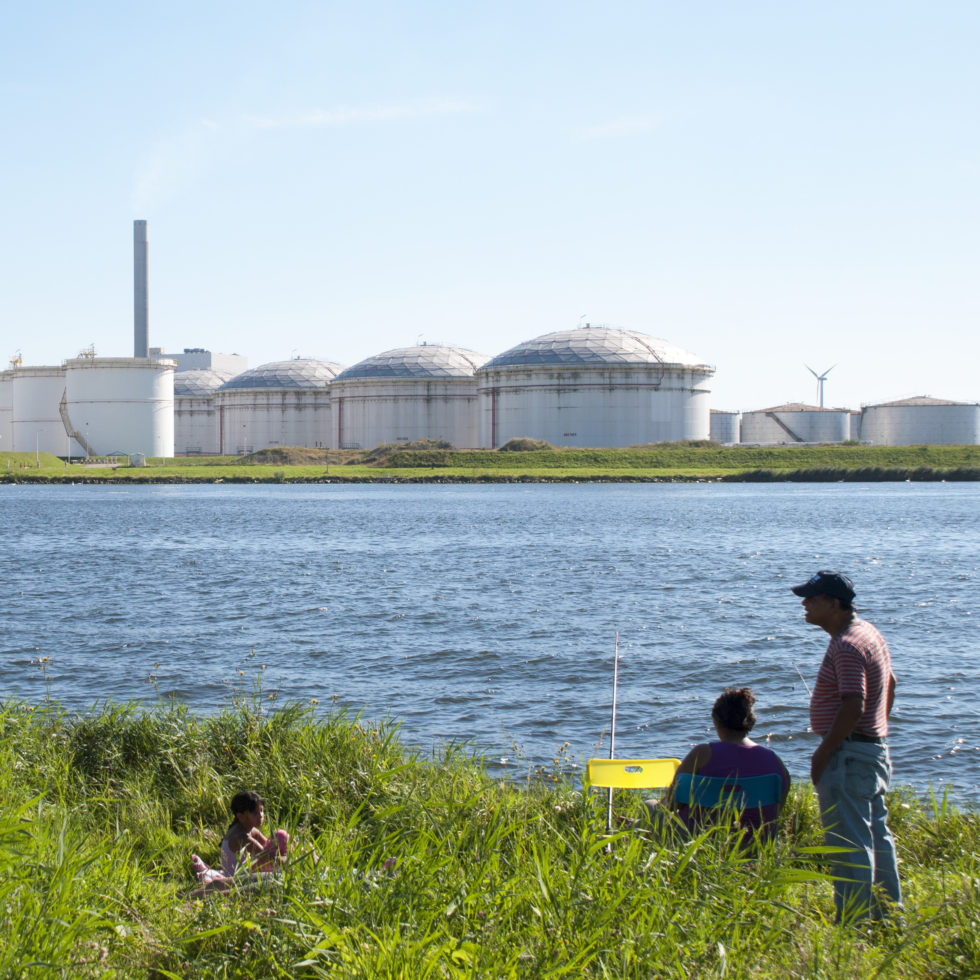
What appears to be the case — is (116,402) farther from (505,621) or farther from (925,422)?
(505,621)

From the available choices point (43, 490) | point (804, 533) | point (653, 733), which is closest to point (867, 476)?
point (804, 533)

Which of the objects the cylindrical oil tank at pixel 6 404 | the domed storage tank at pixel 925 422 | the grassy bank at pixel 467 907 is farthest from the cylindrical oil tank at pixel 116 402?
the grassy bank at pixel 467 907

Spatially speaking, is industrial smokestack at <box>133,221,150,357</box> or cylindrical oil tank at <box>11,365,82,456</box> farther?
cylindrical oil tank at <box>11,365,82,456</box>

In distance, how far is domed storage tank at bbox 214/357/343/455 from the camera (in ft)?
399

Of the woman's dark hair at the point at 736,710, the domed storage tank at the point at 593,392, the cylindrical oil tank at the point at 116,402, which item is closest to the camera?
the woman's dark hair at the point at 736,710

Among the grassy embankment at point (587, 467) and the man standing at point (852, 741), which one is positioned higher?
the grassy embankment at point (587, 467)

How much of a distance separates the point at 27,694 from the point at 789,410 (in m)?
115

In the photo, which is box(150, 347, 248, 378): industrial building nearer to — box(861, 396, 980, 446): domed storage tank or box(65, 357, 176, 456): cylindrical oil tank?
box(65, 357, 176, 456): cylindrical oil tank

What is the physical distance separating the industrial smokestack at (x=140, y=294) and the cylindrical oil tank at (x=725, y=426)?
6268 centimetres

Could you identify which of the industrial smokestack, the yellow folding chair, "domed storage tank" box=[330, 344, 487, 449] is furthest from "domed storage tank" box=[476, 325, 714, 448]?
the yellow folding chair

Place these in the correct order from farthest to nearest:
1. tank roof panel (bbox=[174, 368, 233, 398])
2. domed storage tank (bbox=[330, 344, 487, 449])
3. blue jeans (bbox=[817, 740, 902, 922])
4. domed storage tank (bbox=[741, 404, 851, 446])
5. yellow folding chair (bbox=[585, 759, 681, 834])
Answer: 1. tank roof panel (bbox=[174, 368, 233, 398])
2. domed storage tank (bbox=[741, 404, 851, 446])
3. domed storage tank (bbox=[330, 344, 487, 449])
4. yellow folding chair (bbox=[585, 759, 681, 834])
5. blue jeans (bbox=[817, 740, 902, 922])

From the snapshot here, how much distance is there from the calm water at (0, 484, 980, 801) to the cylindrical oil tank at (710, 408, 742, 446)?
247 feet

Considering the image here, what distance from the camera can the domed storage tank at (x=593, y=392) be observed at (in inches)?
3969

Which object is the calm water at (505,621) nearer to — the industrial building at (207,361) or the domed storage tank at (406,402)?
the domed storage tank at (406,402)
